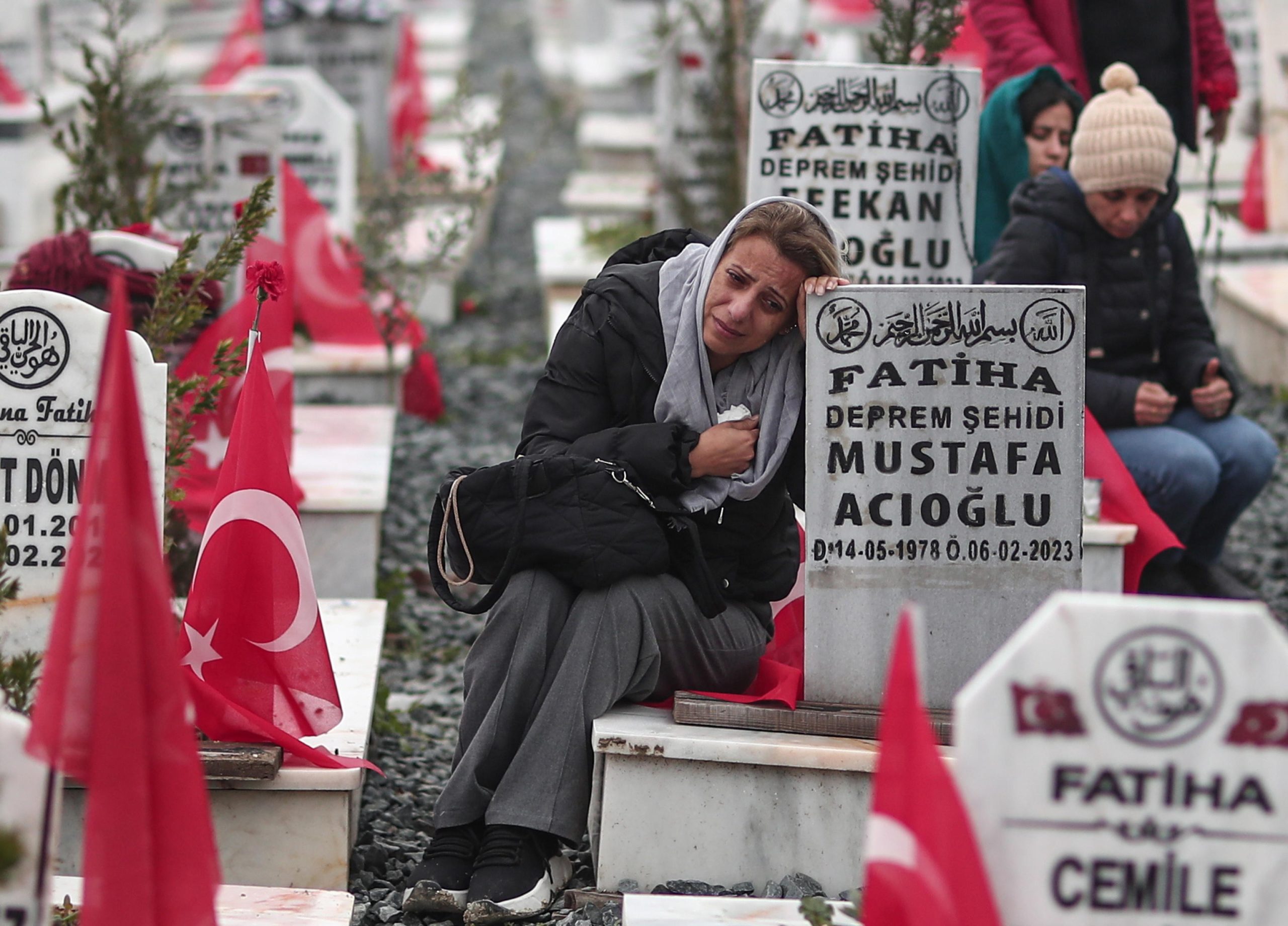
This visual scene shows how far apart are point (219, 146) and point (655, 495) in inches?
147

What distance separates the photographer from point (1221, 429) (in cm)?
518

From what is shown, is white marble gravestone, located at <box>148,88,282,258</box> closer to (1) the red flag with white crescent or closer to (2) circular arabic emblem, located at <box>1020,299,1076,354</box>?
→ (1) the red flag with white crescent

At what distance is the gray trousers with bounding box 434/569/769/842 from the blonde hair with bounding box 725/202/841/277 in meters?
0.75

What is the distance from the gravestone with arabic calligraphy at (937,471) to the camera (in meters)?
3.78

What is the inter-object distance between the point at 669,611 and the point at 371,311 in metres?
4.17

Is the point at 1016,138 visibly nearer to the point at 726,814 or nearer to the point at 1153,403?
the point at 1153,403

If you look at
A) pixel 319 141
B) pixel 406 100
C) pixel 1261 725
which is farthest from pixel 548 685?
pixel 406 100

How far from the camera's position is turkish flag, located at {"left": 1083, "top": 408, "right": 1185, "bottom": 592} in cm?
489

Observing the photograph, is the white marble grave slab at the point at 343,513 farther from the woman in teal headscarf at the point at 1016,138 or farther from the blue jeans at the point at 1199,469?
the blue jeans at the point at 1199,469

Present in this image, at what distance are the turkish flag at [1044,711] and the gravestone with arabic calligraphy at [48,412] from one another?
1941 millimetres

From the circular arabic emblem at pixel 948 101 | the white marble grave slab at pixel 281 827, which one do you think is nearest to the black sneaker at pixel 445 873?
the white marble grave slab at pixel 281 827

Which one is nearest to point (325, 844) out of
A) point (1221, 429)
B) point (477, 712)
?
point (477, 712)

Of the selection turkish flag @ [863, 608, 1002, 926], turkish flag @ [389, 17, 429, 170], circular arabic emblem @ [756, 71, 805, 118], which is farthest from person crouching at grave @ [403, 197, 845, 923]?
turkish flag @ [389, 17, 429, 170]

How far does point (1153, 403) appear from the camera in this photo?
509 centimetres
